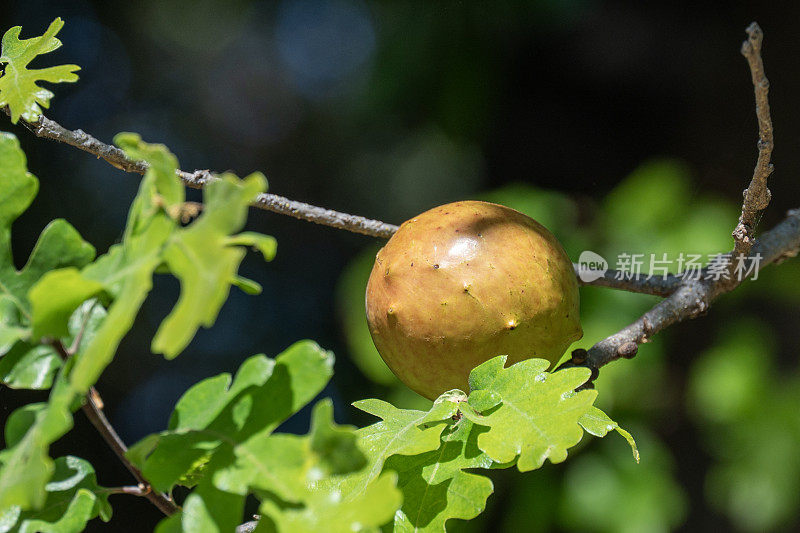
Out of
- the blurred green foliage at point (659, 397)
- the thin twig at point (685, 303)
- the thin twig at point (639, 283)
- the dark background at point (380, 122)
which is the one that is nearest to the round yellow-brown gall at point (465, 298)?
the thin twig at point (685, 303)

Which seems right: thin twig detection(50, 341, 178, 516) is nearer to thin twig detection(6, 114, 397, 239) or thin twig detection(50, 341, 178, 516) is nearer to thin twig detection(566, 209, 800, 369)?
thin twig detection(6, 114, 397, 239)

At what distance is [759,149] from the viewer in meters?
0.74

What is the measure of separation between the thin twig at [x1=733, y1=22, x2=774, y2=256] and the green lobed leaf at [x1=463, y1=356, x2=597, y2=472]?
0.97ft

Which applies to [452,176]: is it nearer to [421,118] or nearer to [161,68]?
[421,118]

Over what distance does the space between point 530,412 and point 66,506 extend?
0.39 m

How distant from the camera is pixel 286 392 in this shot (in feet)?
1.61

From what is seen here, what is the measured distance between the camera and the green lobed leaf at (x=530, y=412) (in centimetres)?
61

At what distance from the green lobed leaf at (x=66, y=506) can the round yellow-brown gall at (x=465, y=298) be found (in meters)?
0.34

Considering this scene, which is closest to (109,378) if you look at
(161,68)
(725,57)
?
(161,68)

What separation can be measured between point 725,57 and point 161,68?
2.08 meters

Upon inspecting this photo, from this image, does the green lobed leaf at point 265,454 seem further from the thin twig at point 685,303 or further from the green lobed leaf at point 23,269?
the thin twig at point 685,303

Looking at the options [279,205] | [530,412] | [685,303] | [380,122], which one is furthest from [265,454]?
[380,122]

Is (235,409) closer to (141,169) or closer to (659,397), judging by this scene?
(141,169)

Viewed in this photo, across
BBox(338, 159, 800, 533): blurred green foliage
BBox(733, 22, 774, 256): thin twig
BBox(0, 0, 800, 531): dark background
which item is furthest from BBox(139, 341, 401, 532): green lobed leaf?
BBox(0, 0, 800, 531): dark background
